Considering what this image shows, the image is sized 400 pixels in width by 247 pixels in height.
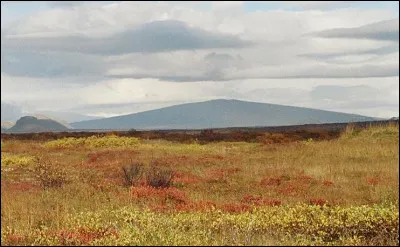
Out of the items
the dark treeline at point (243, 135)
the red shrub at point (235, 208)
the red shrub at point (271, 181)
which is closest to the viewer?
the red shrub at point (235, 208)

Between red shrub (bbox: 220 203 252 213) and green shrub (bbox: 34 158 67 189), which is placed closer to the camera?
red shrub (bbox: 220 203 252 213)

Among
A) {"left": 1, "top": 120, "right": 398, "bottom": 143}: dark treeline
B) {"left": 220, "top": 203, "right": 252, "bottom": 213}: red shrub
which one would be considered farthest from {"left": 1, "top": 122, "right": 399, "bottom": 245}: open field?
{"left": 1, "top": 120, "right": 398, "bottom": 143}: dark treeline

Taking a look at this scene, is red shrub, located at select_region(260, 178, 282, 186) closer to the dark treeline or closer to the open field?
the open field

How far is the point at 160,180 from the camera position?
19.8 meters

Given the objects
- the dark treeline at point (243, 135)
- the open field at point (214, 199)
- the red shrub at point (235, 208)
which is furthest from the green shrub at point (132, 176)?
the dark treeline at point (243, 135)

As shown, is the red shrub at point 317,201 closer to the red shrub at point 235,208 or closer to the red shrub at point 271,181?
Result: the red shrub at point 235,208

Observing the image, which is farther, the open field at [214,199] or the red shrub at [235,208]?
the red shrub at [235,208]

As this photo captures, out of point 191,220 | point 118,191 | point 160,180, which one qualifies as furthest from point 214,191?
point 191,220

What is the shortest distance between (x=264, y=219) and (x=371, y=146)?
79.9 ft

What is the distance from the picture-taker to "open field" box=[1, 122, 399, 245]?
33.7 ft

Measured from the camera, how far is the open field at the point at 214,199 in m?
10.3

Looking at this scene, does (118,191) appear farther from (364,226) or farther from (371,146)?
(371,146)

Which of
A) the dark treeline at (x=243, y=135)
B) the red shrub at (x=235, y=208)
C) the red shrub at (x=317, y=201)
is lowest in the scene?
the red shrub at (x=317, y=201)

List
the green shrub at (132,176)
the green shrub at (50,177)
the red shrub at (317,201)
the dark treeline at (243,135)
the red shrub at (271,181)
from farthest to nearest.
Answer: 1. the dark treeline at (243,135)
2. the red shrub at (271,181)
3. the green shrub at (132,176)
4. the green shrub at (50,177)
5. the red shrub at (317,201)
